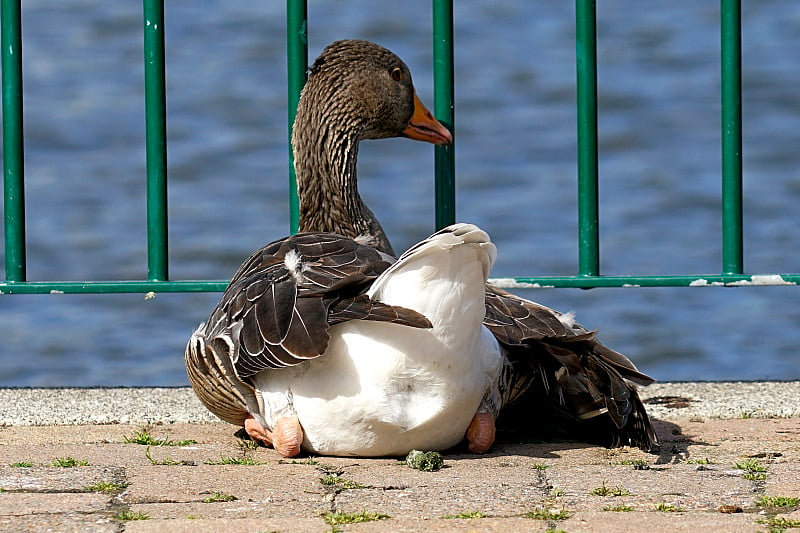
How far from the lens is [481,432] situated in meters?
3.91

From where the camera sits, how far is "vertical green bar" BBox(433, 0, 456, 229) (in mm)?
4974

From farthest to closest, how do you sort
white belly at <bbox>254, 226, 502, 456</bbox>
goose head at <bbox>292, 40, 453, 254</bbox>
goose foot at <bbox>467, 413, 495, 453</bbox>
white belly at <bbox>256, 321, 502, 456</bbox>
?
goose head at <bbox>292, 40, 453, 254</bbox>, goose foot at <bbox>467, 413, 495, 453</bbox>, white belly at <bbox>256, 321, 502, 456</bbox>, white belly at <bbox>254, 226, 502, 456</bbox>

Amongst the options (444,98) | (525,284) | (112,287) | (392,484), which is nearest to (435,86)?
(444,98)

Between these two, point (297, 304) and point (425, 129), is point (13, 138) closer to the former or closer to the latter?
point (425, 129)

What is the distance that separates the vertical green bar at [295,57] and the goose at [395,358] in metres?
0.98

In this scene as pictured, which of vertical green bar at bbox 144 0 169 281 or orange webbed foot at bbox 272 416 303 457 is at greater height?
vertical green bar at bbox 144 0 169 281

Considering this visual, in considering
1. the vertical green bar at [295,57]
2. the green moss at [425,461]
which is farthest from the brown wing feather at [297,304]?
the vertical green bar at [295,57]

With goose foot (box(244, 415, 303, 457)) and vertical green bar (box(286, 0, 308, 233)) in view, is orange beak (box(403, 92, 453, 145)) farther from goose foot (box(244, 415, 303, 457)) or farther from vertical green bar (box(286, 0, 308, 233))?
goose foot (box(244, 415, 303, 457))

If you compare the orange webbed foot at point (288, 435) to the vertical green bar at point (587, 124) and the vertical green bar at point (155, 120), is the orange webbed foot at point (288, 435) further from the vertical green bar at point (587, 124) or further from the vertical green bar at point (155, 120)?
the vertical green bar at point (587, 124)

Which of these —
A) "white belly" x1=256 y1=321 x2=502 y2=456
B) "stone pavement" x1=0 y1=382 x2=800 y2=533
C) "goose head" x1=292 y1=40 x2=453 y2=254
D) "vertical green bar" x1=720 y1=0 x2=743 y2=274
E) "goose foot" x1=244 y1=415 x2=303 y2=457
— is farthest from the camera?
"goose head" x1=292 y1=40 x2=453 y2=254

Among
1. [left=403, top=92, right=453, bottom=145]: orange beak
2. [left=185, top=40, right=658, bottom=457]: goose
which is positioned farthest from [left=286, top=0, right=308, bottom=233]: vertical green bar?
[left=185, top=40, right=658, bottom=457]: goose

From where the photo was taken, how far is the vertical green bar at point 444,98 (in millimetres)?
4974

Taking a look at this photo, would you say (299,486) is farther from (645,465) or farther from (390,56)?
(390,56)

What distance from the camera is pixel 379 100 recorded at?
5.22 m
